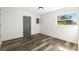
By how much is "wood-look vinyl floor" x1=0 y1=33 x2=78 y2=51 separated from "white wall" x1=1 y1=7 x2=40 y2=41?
0.12 m

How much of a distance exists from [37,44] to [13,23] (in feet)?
2.22

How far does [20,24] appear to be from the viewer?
1.45 metres

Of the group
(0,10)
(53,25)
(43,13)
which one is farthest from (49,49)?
(0,10)

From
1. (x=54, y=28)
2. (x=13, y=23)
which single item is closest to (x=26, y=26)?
(x=13, y=23)

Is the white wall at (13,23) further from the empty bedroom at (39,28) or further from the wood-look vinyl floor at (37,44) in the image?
the wood-look vinyl floor at (37,44)

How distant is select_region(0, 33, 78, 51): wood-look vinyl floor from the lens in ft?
4.35

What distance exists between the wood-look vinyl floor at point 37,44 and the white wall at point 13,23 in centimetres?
12

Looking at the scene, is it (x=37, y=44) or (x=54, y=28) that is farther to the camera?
(x=54, y=28)

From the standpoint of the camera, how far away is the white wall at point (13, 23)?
1305 mm

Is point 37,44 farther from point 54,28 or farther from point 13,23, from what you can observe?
point 13,23

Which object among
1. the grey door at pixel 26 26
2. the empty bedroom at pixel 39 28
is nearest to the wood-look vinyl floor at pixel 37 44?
the empty bedroom at pixel 39 28

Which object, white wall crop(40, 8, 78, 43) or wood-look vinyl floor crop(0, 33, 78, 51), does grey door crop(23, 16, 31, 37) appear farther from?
white wall crop(40, 8, 78, 43)

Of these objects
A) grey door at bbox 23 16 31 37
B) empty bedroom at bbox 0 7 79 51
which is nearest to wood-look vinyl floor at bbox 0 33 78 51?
empty bedroom at bbox 0 7 79 51

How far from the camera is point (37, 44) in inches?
59.3
